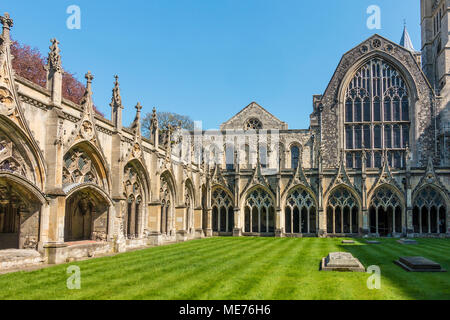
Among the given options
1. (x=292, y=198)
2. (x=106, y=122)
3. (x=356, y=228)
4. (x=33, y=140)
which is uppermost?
(x=106, y=122)

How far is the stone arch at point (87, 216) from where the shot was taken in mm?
18609

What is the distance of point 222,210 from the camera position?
114ft

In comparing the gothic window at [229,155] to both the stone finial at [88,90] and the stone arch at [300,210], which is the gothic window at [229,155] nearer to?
the stone arch at [300,210]

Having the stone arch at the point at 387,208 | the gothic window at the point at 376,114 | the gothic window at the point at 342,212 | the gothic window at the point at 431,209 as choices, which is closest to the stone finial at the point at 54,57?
the gothic window at the point at 342,212

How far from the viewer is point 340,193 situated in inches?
1278

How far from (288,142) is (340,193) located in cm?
1058

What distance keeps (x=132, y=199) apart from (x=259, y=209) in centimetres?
1432

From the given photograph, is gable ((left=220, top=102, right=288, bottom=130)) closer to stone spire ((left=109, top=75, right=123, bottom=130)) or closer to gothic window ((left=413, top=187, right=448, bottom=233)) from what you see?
gothic window ((left=413, top=187, right=448, bottom=233))

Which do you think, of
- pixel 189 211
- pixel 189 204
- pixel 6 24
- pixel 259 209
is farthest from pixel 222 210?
pixel 6 24

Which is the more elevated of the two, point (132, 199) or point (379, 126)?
point (379, 126)

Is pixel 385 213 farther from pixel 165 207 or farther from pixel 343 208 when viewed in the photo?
pixel 165 207

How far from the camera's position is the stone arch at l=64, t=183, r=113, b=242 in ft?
61.1
